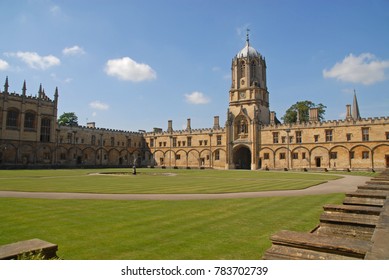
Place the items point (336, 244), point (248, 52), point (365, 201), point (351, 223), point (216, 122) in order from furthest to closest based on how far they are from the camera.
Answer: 1. point (216, 122)
2. point (248, 52)
3. point (365, 201)
4. point (351, 223)
5. point (336, 244)

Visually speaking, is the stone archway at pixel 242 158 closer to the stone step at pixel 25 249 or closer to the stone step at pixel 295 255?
the stone step at pixel 295 255

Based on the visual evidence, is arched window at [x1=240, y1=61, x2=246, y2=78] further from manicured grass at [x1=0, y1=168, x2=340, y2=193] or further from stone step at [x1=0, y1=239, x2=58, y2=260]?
stone step at [x1=0, y1=239, x2=58, y2=260]

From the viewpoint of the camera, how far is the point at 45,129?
55750 mm

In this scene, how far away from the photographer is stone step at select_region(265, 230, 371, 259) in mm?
3678

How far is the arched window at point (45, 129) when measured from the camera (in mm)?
55294

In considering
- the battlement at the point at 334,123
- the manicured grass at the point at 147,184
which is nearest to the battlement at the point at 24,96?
the manicured grass at the point at 147,184

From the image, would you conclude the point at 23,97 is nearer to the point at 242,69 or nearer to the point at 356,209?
the point at 242,69

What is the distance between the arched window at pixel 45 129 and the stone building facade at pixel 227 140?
0.17m

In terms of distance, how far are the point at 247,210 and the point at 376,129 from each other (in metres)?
43.3

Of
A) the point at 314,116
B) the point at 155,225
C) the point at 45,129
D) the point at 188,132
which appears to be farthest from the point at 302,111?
the point at 155,225

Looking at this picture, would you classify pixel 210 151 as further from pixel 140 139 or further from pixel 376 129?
pixel 376 129

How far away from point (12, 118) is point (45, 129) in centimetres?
596

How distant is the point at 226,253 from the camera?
570 centimetres
